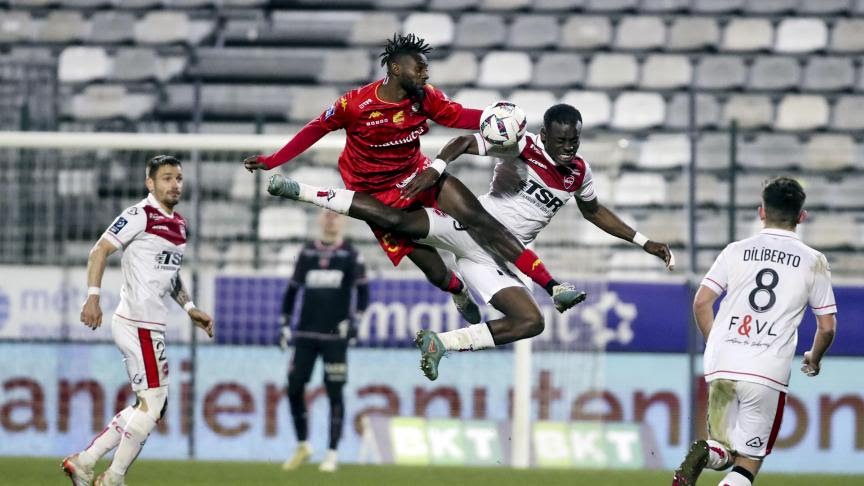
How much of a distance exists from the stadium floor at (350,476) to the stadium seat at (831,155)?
3710 millimetres

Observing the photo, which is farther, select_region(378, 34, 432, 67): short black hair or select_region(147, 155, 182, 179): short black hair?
select_region(147, 155, 182, 179): short black hair

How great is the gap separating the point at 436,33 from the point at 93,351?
6633 mm

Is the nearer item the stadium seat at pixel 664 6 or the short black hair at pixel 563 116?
the short black hair at pixel 563 116

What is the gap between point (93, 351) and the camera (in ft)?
43.4

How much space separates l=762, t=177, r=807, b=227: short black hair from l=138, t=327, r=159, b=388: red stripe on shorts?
3.67 metres

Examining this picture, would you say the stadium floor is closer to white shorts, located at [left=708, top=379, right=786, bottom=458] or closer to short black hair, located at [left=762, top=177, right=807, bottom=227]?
white shorts, located at [left=708, top=379, right=786, bottom=458]

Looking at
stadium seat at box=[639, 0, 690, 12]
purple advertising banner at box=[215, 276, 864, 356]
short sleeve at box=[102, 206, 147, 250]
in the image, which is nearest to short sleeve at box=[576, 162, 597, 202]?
short sleeve at box=[102, 206, 147, 250]

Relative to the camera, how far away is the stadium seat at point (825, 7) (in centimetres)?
1812

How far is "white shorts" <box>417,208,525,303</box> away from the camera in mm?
8469

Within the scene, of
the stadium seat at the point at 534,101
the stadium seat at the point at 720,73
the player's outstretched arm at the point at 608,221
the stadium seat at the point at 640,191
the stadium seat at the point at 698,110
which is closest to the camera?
the player's outstretched arm at the point at 608,221

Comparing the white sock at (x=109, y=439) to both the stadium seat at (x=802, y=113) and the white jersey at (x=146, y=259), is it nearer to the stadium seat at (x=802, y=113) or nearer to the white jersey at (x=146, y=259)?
the white jersey at (x=146, y=259)

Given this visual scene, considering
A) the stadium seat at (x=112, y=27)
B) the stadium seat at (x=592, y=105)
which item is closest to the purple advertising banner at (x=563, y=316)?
the stadium seat at (x=592, y=105)

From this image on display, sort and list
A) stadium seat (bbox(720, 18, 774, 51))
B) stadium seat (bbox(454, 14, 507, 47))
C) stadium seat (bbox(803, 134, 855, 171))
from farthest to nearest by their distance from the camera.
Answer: stadium seat (bbox(454, 14, 507, 47)) → stadium seat (bbox(720, 18, 774, 51)) → stadium seat (bbox(803, 134, 855, 171))

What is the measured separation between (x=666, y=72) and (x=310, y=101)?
432 cm
